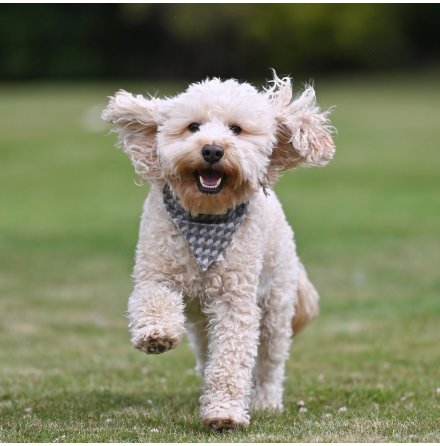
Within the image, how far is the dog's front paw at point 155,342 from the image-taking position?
5.68 meters

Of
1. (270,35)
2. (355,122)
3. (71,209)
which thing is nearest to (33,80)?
(270,35)

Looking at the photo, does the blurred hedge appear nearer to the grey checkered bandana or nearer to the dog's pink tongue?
the grey checkered bandana

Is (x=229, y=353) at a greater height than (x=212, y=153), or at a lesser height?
lesser

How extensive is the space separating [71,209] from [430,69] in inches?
1586

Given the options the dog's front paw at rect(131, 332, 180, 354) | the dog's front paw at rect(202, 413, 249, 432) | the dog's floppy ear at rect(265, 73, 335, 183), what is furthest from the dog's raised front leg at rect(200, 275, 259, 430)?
the dog's floppy ear at rect(265, 73, 335, 183)

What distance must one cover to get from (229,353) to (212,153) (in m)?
1.19

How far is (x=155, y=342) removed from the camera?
571cm

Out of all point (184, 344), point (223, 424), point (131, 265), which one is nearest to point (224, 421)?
point (223, 424)

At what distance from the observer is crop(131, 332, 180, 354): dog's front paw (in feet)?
18.6

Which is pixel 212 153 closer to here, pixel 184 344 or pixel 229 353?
pixel 229 353

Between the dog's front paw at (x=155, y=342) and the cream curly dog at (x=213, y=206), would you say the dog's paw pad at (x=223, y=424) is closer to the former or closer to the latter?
the cream curly dog at (x=213, y=206)

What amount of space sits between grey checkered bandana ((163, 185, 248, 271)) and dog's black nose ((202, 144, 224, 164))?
525mm

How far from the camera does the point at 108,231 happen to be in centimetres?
1869

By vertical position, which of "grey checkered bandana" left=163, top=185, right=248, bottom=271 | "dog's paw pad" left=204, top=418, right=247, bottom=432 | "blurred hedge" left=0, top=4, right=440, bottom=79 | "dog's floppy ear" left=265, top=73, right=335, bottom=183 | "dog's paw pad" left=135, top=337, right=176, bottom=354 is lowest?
"dog's paw pad" left=204, top=418, right=247, bottom=432
